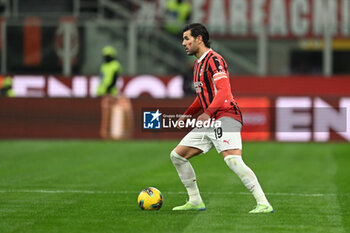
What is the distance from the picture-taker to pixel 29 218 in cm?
937

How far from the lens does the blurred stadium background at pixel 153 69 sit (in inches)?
886

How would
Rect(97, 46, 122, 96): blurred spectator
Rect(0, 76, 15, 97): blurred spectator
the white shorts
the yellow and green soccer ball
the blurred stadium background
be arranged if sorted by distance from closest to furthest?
the white shorts < the yellow and green soccer ball < the blurred stadium background < Rect(97, 46, 122, 96): blurred spectator < Rect(0, 76, 15, 97): blurred spectator

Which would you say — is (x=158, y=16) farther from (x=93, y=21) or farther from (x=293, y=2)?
(x=293, y=2)

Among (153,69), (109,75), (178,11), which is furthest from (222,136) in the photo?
(178,11)

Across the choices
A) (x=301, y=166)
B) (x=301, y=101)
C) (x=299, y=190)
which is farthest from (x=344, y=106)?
(x=299, y=190)

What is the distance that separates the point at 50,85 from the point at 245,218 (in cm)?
1800

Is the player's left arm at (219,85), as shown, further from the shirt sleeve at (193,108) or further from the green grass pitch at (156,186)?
the green grass pitch at (156,186)

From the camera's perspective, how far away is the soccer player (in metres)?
9.43

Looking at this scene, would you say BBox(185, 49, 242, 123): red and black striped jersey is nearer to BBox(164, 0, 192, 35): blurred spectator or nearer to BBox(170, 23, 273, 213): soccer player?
BBox(170, 23, 273, 213): soccer player

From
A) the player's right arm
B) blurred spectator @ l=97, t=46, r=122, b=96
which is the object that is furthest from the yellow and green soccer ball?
Answer: blurred spectator @ l=97, t=46, r=122, b=96

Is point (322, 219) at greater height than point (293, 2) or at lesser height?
lesser

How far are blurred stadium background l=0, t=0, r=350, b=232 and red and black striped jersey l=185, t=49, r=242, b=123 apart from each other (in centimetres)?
930

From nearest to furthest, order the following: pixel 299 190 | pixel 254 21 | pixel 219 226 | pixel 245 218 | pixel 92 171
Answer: pixel 219 226 < pixel 245 218 < pixel 299 190 < pixel 92 171 < pixel 254 21

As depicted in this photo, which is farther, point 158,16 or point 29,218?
point 158,16
